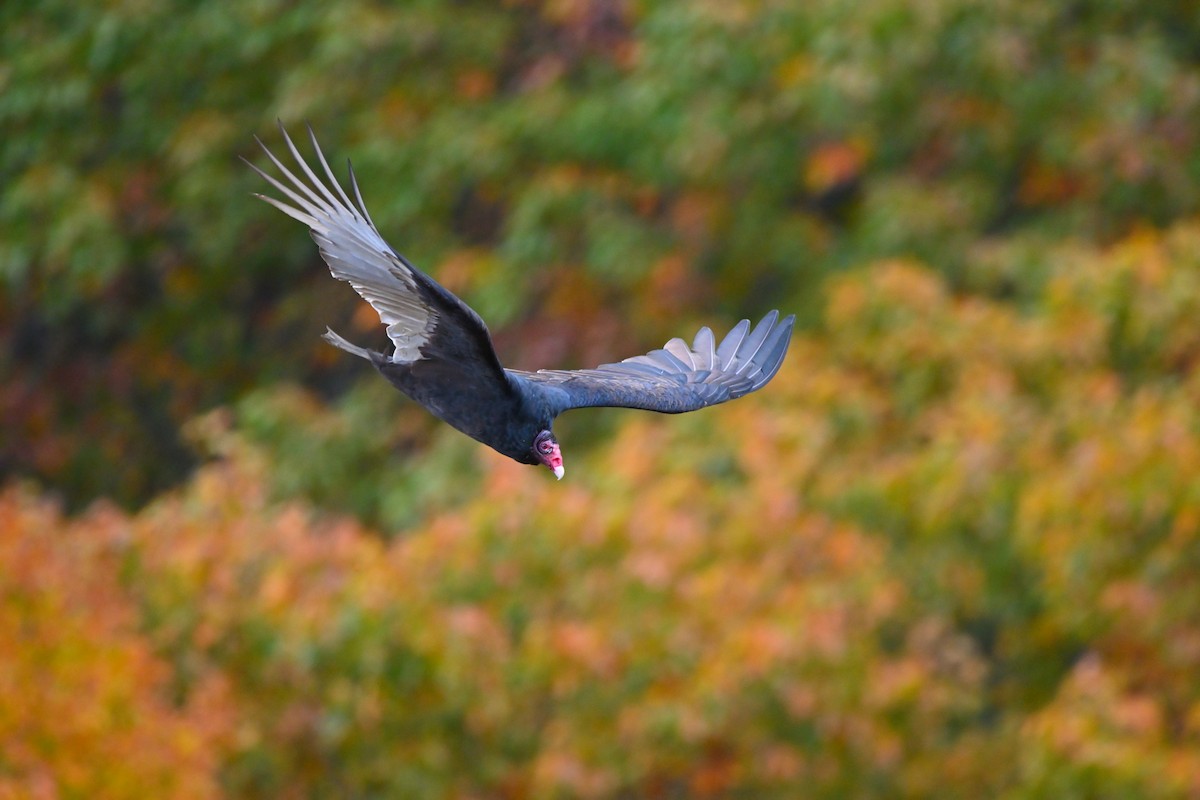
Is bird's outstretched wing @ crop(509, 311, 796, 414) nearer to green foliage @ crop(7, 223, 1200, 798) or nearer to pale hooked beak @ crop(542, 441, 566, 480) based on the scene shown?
pale hooked beak @ crop(542, 441, 566, 480)

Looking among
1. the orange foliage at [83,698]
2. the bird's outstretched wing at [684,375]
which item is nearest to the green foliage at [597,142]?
the orange foliage at [83,698]

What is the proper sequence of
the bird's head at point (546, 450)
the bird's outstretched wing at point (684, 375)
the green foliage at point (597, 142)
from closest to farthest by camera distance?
1. the bird's head at point (546, 450)
2. the bird's outstretched wing at point (684, 375)
3. the green foliage at point (597, 142)

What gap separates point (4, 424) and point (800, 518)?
254 inches

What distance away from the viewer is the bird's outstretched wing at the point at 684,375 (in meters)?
4.45

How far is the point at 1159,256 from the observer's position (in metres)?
8.03

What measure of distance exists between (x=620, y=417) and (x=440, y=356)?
→ 19.8 feet

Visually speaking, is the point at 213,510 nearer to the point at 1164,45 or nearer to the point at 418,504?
the point at 418,504

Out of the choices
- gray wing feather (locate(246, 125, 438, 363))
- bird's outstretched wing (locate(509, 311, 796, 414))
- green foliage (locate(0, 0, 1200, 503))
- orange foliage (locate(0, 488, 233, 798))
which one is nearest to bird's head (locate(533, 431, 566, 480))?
bird's outstretched wing (locate(509, 311, 796, 414))

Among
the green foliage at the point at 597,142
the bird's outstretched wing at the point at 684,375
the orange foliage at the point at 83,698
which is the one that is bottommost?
the bird's outstretched wing at the point at 684,375

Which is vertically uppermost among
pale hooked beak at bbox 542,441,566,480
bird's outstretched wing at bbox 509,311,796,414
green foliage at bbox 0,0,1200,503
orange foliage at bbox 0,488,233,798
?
green foliage at bbox 0,0,1200,503

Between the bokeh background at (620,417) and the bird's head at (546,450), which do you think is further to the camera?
the bokeh background at (620,417)

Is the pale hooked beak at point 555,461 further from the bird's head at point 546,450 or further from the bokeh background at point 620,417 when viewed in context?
the bokeh background at point 620,417

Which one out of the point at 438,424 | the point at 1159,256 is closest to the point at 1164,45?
the point at 1159,256

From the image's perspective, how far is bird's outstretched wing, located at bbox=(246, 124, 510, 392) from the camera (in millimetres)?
3479
